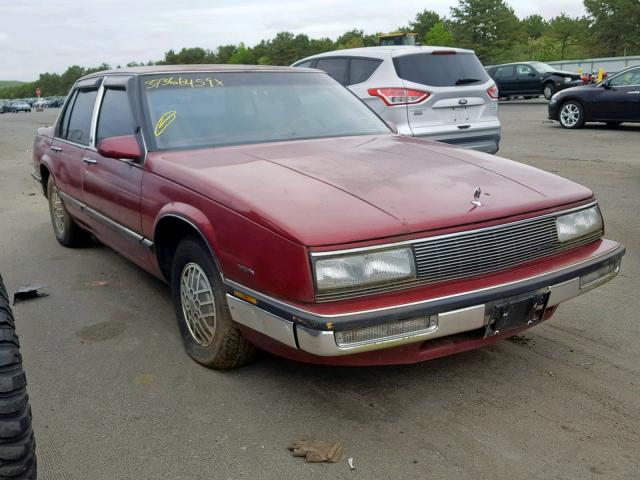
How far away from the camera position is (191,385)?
11.0 feet

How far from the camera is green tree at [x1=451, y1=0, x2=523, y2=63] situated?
60.6 m

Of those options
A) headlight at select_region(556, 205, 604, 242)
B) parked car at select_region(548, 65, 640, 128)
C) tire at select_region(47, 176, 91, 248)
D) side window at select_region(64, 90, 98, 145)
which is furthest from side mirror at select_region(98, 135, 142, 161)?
parked car at select_region(548, 65, 640, 128)

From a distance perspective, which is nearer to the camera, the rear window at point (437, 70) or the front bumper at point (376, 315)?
the front bumper at point (376, 315)

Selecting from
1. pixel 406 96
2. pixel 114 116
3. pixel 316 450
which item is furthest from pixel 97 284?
pixel 406 96

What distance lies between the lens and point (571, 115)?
1500 cm

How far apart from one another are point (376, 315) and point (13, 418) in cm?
133

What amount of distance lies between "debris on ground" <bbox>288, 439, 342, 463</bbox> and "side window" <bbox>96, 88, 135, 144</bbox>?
230 centimetres

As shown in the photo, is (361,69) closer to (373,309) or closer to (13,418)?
(373,309)

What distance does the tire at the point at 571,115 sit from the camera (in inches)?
579

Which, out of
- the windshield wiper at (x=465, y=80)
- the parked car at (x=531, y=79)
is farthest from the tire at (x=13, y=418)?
the parked car at (x=531, y=79)

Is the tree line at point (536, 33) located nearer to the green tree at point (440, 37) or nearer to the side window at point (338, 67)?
the green tree at point (440, 37)

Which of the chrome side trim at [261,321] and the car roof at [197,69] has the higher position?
the car roof at [197,69]

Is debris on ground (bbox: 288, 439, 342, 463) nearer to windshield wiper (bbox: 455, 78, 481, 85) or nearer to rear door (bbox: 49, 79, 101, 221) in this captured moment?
rear door (bbox: 49, 79, 101, 221)

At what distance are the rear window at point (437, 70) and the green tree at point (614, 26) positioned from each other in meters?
51.6
